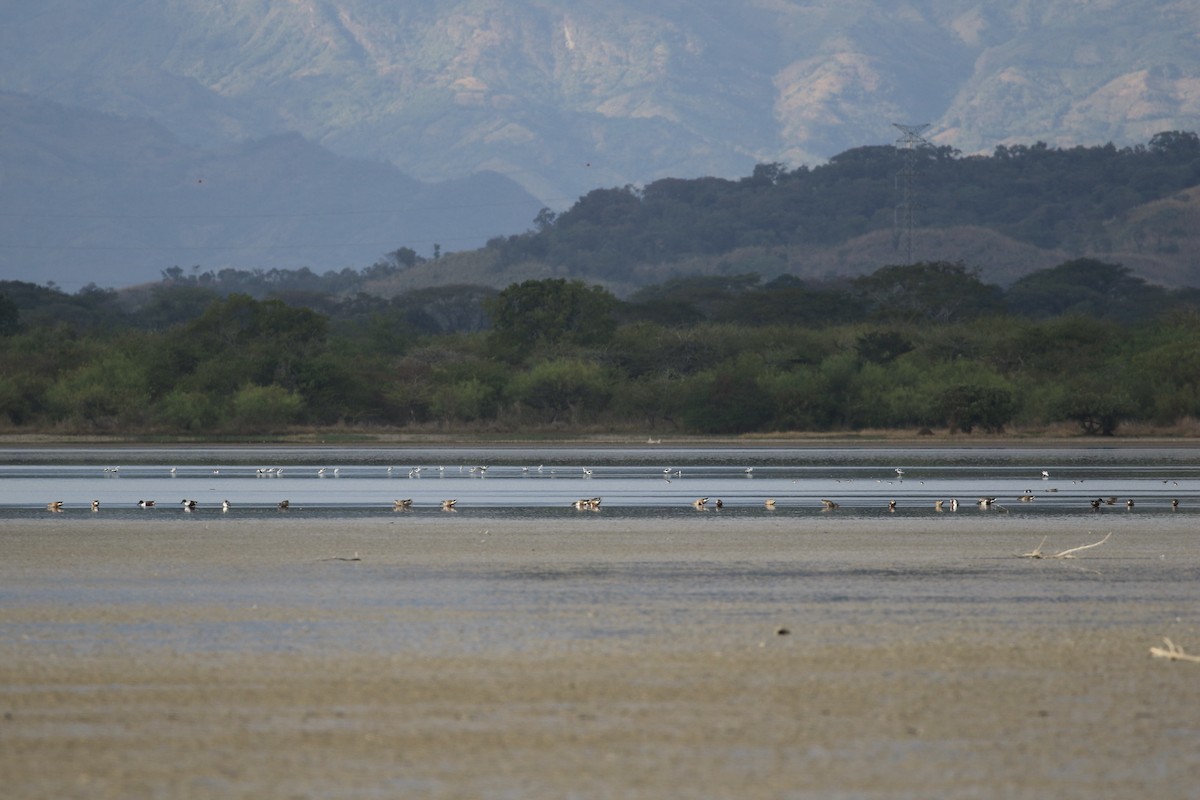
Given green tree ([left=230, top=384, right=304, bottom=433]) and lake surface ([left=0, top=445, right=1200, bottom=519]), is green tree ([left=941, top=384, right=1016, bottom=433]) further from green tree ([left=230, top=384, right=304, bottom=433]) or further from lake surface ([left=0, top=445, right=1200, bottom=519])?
green tree ([left=230, top=384, right=304, bottom=433])

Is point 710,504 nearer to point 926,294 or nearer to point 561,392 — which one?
point 561,392

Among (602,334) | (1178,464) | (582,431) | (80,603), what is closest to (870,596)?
(80,603)

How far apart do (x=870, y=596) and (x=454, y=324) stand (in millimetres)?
108069

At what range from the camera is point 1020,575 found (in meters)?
21.1

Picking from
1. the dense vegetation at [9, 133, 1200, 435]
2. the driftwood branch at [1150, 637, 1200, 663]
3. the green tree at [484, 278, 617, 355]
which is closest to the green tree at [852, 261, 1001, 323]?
the dense vegetation at [9, 133, 1200, 435]

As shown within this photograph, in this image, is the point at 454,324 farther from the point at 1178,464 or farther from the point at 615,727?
the point at 615,727

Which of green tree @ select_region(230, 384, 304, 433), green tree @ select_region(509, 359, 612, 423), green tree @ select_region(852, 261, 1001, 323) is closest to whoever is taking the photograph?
green tree @ select_region(230, 384, 304, 433)

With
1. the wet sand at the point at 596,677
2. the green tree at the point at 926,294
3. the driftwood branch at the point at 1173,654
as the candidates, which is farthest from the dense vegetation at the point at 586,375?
the driftwood branch at the point at 1173,654

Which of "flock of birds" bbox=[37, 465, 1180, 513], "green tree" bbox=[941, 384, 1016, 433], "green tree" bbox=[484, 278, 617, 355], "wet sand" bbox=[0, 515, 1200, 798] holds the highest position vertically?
"green tree" bbox=[484, 278, 617, 355]

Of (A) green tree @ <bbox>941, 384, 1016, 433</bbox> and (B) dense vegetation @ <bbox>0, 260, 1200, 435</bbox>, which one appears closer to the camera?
(A) green tree @ <bbox>941, 384, 1016, 433</bbox>

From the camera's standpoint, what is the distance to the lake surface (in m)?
33.2

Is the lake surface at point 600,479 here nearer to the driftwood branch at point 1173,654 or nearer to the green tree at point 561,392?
the green tree at point 561,392

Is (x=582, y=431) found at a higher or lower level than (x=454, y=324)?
lower

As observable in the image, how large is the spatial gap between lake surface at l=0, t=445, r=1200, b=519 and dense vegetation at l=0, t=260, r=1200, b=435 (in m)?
5.99
